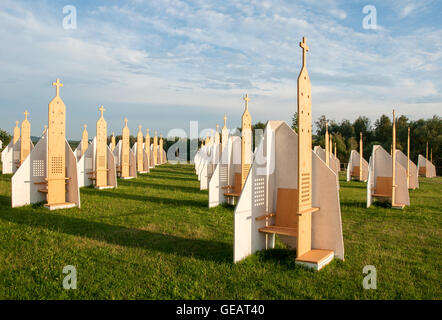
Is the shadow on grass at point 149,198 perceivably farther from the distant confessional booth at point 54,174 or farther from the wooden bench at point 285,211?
the wooden bench at point 285,211

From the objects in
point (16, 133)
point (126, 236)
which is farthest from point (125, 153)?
point (126, 236)

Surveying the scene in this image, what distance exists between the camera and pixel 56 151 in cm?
977

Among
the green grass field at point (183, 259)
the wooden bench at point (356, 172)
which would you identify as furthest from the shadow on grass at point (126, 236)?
the wooden bench at point (356, 172)

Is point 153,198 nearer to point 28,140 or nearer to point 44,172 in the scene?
point 44,172

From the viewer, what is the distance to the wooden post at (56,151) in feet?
31.5

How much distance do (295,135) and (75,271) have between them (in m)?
3.96

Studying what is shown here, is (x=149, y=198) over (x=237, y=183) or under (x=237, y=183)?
under

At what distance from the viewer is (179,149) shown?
157 ft

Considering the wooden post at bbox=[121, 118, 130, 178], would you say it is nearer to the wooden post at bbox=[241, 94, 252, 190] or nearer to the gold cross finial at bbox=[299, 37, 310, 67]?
the wooden post at bbox=[241, 94, 252, 190]

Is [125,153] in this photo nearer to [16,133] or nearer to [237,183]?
[16,133]

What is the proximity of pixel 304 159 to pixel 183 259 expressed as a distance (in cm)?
241

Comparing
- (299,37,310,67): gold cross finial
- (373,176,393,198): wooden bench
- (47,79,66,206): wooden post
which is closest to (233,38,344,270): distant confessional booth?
(299,37,310,67): gold cross finial

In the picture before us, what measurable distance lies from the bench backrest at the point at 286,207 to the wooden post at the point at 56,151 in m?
6.77

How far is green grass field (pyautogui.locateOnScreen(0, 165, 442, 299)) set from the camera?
4.09 meters
